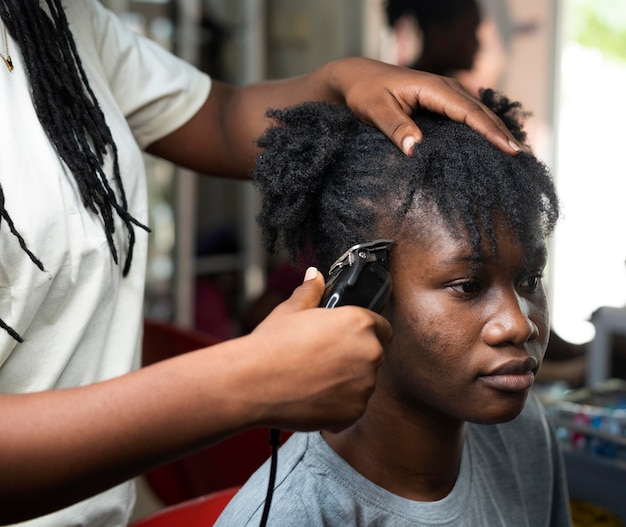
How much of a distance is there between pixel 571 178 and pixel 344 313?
3.64 meters

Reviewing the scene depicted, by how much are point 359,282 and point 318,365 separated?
6.0 inches

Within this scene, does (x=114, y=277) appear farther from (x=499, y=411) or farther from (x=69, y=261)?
(x=499, y=411)

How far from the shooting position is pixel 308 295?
26.0 inches

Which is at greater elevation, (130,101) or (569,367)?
(130,101)

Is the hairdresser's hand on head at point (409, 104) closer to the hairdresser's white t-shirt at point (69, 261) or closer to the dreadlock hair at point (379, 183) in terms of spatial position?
the dreadlock hair at point (379, 183)

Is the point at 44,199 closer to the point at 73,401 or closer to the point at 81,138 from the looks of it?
the point at 81,138

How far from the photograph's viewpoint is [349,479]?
919mm

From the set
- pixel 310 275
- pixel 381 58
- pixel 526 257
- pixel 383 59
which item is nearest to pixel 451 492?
Answer: pixel 526 257

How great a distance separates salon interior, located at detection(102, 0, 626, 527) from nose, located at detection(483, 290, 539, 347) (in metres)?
1.50

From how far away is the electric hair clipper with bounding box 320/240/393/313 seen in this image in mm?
684

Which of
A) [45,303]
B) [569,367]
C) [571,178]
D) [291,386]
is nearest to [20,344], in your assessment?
[45,303]

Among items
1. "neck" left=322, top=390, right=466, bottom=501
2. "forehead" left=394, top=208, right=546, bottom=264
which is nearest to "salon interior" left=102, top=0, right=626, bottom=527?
"neck" left=322, top=390, right=466, bottom=501

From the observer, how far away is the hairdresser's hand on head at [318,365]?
0.58m

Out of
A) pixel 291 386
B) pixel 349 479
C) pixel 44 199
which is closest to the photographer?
pixel 291 386
